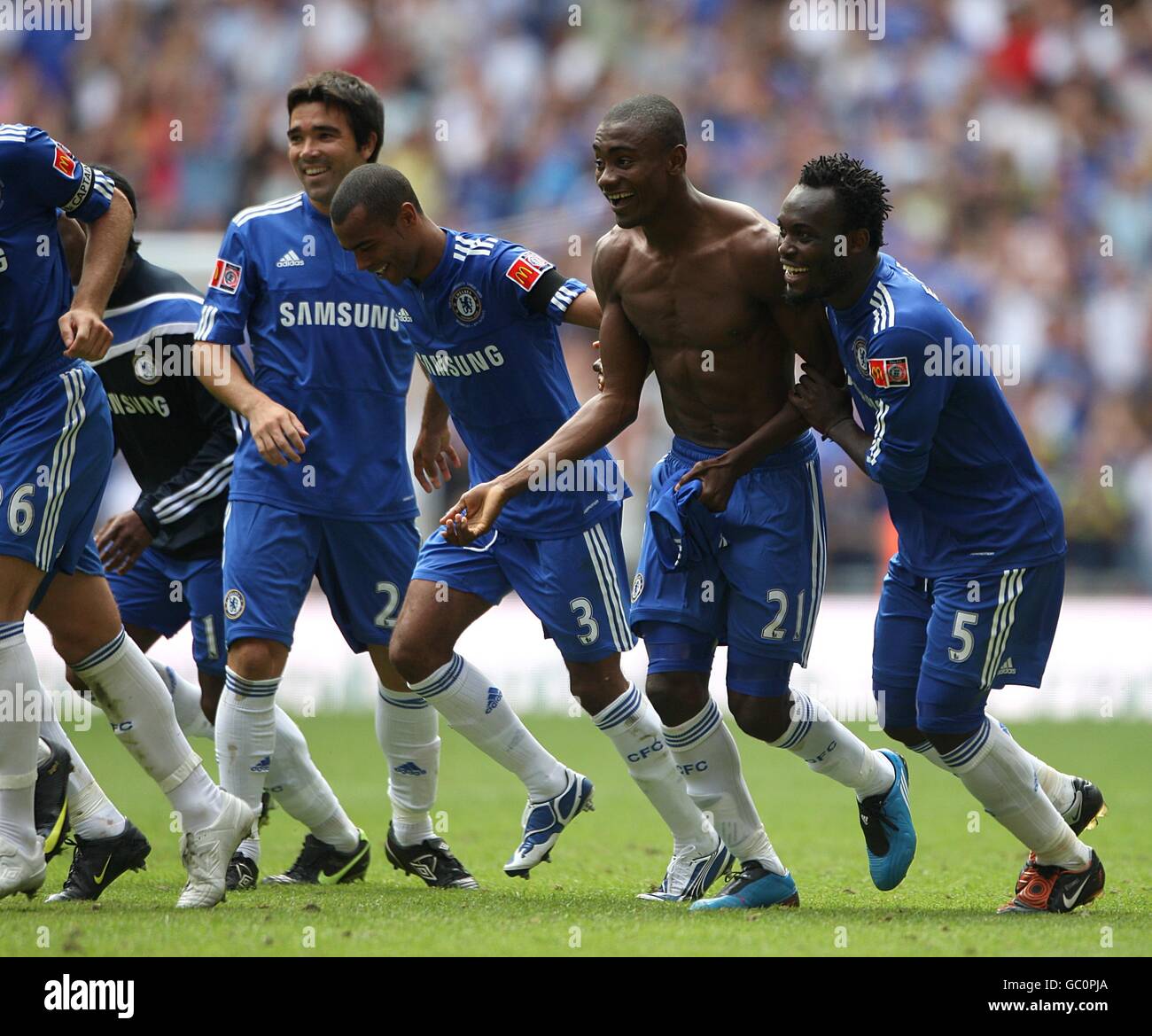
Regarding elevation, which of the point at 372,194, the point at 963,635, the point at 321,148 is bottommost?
the point at 963,635

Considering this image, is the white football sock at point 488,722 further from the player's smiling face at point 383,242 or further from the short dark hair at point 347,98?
the short dark hair at point 347,98

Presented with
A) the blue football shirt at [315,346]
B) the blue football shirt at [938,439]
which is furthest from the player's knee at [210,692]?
the blue football shirt at [938,439]

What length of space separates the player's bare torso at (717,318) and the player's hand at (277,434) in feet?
3.95

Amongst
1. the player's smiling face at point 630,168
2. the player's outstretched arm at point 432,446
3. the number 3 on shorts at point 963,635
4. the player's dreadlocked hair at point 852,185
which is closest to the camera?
the player's dreadlocked hair at point 852,185

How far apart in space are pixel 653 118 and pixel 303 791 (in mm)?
2877

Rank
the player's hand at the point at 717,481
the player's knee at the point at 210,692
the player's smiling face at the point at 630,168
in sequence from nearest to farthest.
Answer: the player's smiling face at the point at 630,168, the player's hand at the point at 717,481, the player's knee at the point at 210,692

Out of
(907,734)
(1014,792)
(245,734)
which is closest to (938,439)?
(907,734)

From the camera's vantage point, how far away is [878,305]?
518 centimetres

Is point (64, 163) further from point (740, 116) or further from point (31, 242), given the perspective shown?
point (740, 116)

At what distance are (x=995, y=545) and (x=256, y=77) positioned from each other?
15.0 m

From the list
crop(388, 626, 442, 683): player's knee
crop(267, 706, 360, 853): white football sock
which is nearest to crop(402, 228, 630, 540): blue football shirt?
crop(388, 626, 442, 683): player's knee

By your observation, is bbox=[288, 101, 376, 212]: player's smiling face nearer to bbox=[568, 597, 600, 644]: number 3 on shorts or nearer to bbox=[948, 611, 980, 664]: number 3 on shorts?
bbox=[568, 597, 600, 644]: number 3 on shorts

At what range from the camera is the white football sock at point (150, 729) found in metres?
5.47

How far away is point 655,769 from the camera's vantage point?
610cm
